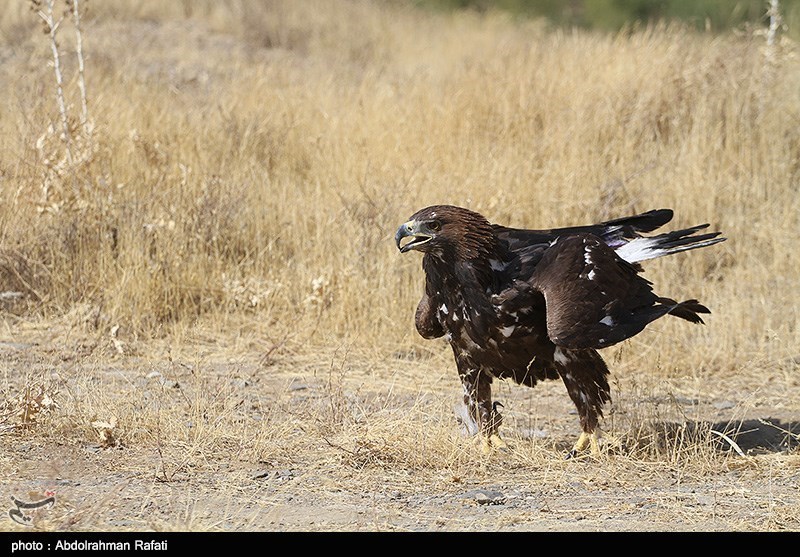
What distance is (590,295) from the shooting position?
5.75 metres

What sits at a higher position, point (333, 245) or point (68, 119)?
point (68, 119)

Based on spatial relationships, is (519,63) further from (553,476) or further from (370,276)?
(553,476)

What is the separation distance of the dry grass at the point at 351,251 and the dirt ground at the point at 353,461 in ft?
0.09

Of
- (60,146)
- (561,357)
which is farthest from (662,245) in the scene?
(60,146)

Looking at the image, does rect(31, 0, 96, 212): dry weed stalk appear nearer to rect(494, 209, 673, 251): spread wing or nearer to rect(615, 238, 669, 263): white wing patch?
rect(494, 209, 673, 251): spread wing

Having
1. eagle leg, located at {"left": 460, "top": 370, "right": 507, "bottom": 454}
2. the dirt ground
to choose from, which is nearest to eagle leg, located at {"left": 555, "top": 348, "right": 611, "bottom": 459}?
the dirt ground

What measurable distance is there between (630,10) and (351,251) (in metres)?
13.5

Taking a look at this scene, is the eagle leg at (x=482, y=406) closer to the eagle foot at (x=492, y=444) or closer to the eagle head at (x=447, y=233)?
the eagle foot at (x=492, y=444)

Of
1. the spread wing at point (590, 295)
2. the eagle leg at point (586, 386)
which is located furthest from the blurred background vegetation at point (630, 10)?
the eagle leg at point (586, 386)

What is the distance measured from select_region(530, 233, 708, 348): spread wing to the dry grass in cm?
71

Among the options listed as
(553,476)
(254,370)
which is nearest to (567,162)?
(254,370)

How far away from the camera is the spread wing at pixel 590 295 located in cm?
564
